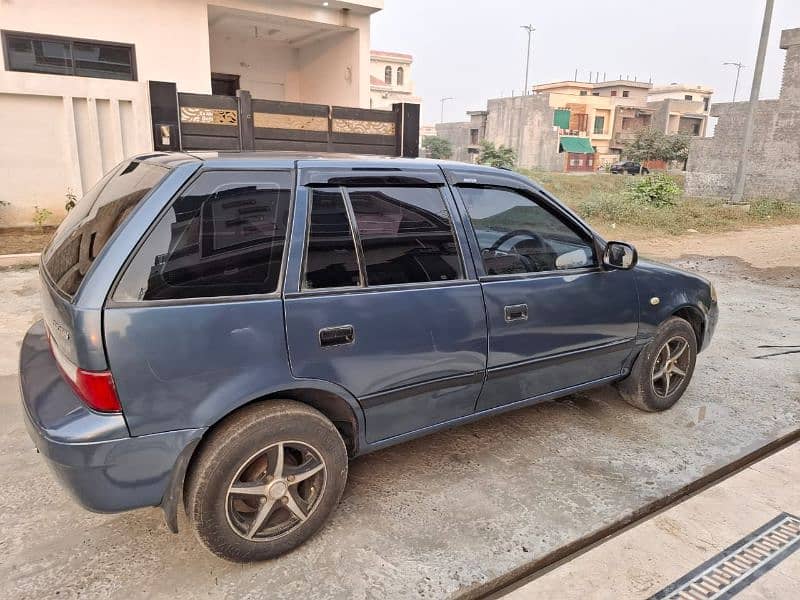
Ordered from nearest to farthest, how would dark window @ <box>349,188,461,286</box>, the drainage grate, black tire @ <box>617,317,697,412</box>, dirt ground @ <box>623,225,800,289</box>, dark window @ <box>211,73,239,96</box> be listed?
the drainage grate → dark window @ <box>349,188,461,286</box> → black tire @ <box>617,317,697,412</box> → dirt ground @ <box>623,225,800,289</box> → dark window @ <box>211,73,239,96</box>

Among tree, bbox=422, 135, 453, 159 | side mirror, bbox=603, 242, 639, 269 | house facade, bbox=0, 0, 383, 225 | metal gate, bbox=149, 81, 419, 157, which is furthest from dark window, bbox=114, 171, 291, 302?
tree, bbox=422, 135, 453, 159

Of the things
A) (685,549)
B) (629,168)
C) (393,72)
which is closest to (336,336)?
(685,549)

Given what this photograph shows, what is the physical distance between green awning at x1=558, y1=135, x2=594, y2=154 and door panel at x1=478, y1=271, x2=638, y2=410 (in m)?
53.8

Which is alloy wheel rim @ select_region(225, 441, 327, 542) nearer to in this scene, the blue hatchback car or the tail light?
the blue hatchback car

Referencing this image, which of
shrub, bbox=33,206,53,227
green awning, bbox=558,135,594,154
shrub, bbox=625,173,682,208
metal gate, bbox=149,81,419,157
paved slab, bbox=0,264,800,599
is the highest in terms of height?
green awning, bbox=558,135,594,154

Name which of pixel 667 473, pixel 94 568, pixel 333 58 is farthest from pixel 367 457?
pixel 333 58

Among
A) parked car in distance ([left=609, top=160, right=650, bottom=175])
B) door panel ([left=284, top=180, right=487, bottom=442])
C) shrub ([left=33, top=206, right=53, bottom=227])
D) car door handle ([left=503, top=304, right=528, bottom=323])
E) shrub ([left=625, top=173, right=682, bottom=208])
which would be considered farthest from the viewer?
parked car in distance ([left=609, top=160, right=650, bottom=175])

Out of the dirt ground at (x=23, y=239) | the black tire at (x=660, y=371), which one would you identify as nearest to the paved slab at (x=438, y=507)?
the black tire at (x=660, y=371)

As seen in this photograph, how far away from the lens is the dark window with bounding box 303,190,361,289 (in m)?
2.48

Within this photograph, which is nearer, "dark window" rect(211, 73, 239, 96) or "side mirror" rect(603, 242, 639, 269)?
"side mirror" rect(603, 242, 639, 269)

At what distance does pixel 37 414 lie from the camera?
2.22 m

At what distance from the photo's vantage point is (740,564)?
2.51m

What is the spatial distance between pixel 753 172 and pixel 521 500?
22744mm

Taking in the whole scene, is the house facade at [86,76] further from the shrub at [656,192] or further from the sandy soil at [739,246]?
the shrub at [656,192]
